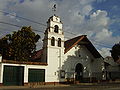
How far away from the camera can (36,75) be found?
1192 inches

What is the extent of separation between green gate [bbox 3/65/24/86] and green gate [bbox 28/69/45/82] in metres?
1.37

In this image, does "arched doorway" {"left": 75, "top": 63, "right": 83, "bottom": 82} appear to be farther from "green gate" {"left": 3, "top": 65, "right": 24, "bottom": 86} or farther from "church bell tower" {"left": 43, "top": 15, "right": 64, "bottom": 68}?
"green gate" {"left": 3, "top": 65, "right": 24, "bottom": 86}

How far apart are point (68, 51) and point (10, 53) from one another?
10.6m

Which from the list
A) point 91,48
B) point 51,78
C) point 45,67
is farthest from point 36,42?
point 91,48

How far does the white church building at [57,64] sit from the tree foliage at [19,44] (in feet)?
7.73

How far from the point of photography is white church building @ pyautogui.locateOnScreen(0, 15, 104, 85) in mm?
28188

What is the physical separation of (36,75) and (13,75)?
403 centimetres

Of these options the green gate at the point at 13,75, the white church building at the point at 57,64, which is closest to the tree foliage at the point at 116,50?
the white church building at the point at 57,64

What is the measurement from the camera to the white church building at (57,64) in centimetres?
2819

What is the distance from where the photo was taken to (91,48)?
37.8m

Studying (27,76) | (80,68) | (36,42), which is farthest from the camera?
(80,68)

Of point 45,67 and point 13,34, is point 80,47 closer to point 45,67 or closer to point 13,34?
point 45,67

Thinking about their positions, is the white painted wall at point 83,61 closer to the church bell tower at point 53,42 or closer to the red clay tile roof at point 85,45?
the red clay tile roof at point 85,45

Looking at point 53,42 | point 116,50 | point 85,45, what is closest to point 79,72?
point 85,45
